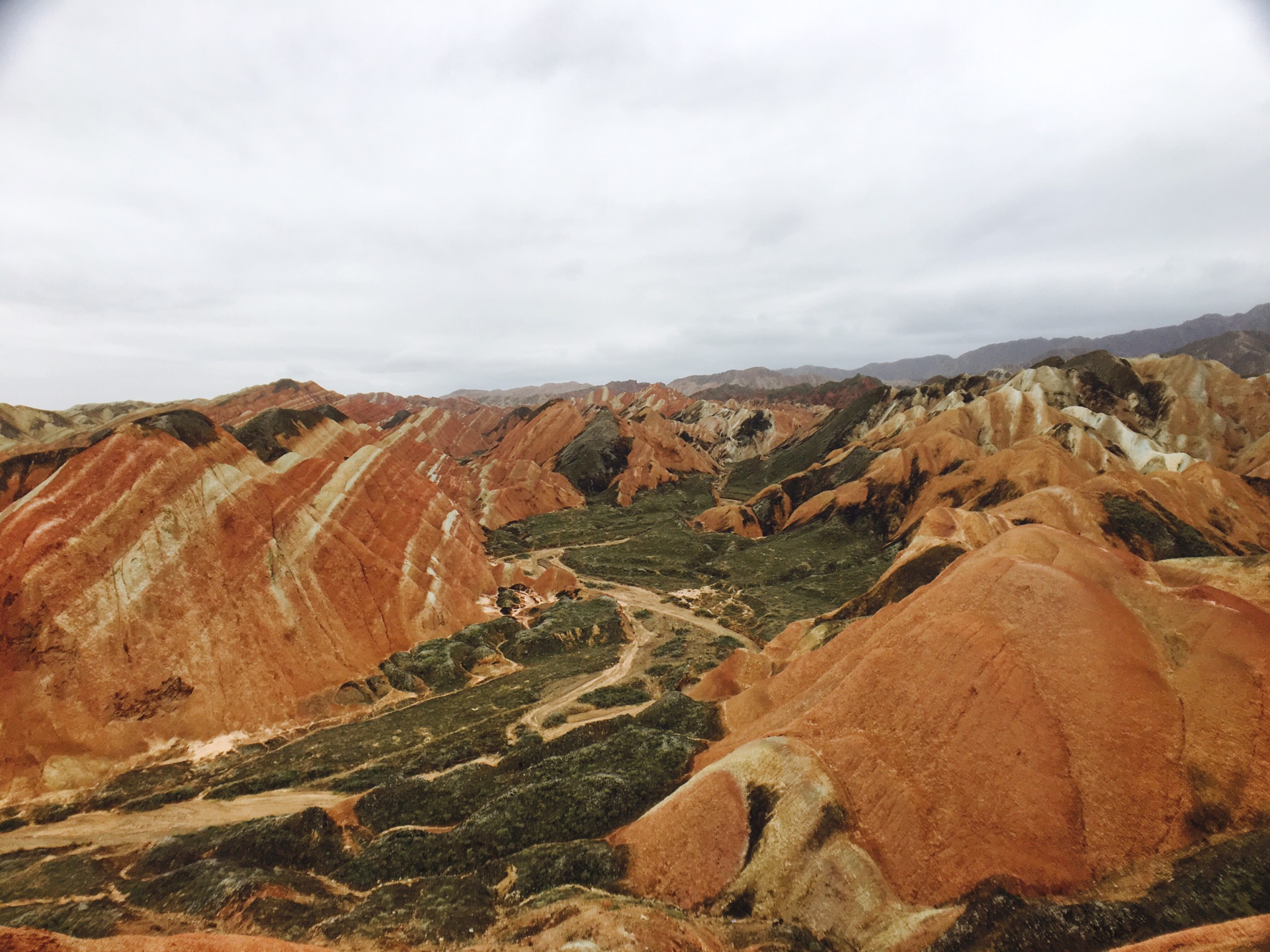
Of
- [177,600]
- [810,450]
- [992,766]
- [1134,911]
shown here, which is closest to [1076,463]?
[810,450]

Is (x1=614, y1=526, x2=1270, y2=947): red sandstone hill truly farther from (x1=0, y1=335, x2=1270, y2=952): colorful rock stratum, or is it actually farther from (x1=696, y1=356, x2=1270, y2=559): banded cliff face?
(x1=696, y1=356, x2=1270, y2=559): banded cliff face

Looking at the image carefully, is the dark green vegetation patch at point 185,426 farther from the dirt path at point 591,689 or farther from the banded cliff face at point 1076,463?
the banded cliff face at point 1076,463

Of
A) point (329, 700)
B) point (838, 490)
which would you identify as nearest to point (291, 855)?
point (329, 700)

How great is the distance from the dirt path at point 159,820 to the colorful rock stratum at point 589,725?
206 mm

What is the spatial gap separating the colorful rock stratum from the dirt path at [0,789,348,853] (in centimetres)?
21

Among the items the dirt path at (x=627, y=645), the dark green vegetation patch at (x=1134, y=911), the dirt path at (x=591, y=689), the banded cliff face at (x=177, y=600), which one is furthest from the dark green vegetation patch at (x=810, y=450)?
the dark green vegetation patch at (x=1134, y=911)

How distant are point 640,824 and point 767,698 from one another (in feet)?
35.4

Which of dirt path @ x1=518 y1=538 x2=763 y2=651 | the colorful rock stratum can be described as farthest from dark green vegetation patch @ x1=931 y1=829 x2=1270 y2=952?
dirt path @ x1=518 y1=538 x2=763 y2=651

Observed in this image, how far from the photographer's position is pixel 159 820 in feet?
80.4

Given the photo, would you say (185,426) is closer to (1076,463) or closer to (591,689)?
(591,689)

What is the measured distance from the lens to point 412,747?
3034 centimetres

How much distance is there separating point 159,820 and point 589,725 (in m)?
20.3

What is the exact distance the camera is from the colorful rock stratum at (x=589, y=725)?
50.8 feet

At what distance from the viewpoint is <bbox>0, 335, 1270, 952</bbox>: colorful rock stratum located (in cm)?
1548
